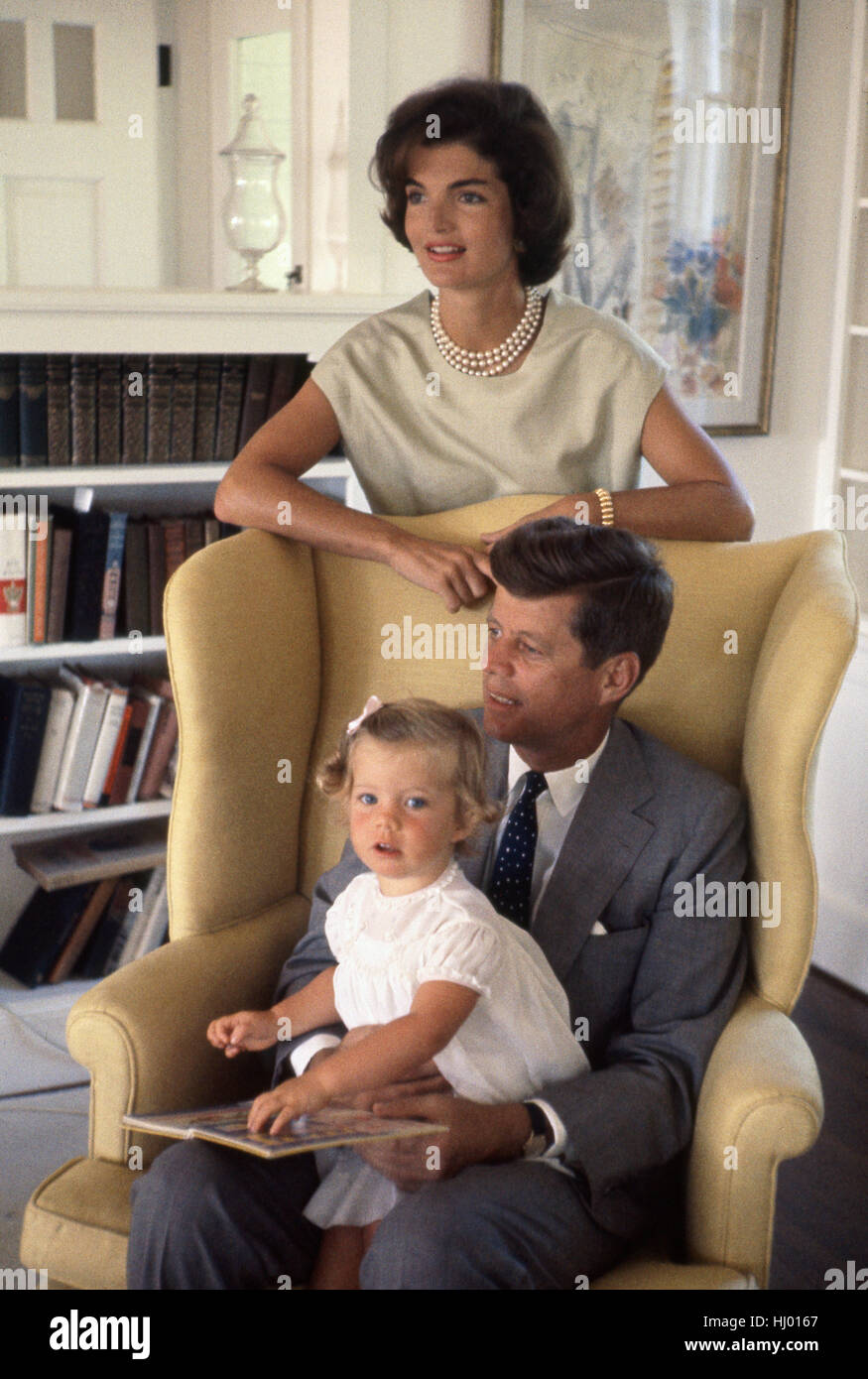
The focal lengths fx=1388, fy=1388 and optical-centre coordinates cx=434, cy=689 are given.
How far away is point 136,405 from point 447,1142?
5.78ft

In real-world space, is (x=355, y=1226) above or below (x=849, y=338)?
below

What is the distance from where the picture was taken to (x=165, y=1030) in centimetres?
157

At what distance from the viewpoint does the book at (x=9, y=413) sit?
8.54 feet

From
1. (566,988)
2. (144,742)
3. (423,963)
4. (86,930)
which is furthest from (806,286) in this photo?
(423,963)

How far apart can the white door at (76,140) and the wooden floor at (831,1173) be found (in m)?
2.36

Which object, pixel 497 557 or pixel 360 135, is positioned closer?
pixel 497 557

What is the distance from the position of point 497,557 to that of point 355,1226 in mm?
729

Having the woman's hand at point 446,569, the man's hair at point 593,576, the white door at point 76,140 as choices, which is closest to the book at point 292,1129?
the man's hair at point 593,576

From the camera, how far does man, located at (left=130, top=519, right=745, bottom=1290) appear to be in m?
1.35

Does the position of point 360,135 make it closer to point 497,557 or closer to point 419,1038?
point 497,557

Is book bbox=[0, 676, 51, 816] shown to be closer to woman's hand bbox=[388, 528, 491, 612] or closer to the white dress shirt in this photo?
woman's hand bbox=[388, 528, 491, 612]
